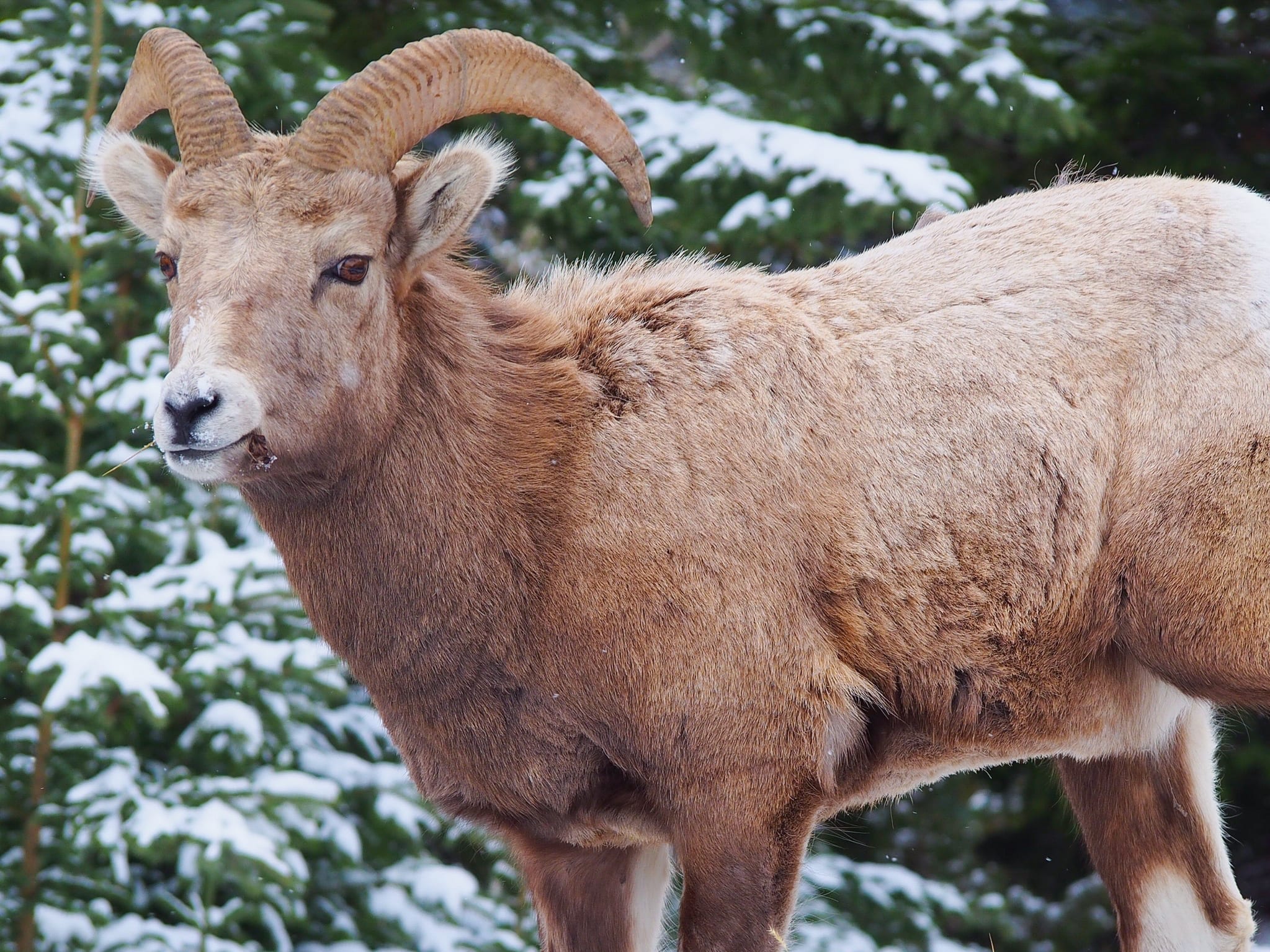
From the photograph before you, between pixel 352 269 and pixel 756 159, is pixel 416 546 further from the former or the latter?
pixel 756 159

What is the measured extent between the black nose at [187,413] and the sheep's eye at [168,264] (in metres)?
0.69

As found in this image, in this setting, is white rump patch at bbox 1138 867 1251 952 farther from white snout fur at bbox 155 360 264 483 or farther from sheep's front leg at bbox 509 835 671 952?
white snout fur at bbox 155 360 264 483

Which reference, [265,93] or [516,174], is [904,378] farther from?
[516,174]

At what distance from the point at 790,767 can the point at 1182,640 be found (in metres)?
1.23

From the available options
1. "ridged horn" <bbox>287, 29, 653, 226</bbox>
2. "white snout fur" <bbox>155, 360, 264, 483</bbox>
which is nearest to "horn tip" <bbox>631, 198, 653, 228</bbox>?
"ridged horn" <bbox>287, 29, 653, 226</bbox>

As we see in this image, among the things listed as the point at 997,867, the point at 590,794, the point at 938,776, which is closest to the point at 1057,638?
the point at 938,776

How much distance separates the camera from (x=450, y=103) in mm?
4574

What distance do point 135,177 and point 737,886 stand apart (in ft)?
9.54

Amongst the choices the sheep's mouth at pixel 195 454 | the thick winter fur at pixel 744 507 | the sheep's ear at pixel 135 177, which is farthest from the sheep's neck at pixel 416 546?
the sheep's ear at pixel 135 177

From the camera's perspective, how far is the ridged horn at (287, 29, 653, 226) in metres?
4.36

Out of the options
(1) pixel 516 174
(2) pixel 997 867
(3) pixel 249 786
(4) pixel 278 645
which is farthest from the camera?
(2) pixel 997 867

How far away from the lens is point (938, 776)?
4949 mm

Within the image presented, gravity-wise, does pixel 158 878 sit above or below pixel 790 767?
below

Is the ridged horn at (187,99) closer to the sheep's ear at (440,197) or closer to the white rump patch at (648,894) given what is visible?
the sheep's ear at (440,197)
